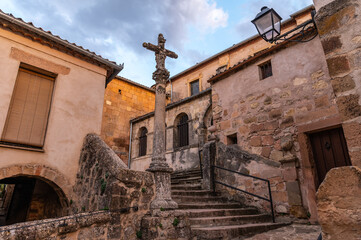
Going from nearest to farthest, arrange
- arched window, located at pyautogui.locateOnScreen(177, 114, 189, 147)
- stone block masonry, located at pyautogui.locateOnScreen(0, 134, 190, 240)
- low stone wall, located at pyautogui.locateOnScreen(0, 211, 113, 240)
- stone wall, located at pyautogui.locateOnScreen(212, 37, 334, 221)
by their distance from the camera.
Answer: low stone wall, located at pyautogui.locateOnScreen(0, 211, 113, 240) → stone block masonry, located at pyautogui.locateOnScreen(0, 134, 190, 240) → stone wall, located at pyautogui.locateOnScreen(212, 37, 334, 221) → arched window, located at pyautogui.locateOnScreen(177, 114, 189, 147)

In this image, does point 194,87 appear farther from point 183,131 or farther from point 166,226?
point 166,226

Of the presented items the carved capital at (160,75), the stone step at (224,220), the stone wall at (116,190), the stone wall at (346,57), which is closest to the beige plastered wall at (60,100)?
the stone wall at (116,190)

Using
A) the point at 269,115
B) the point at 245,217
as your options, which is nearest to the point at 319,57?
the point at 269,115

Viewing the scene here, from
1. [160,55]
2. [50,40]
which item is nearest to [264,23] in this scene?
[160,55]

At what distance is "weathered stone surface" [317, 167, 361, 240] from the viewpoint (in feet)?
4.89

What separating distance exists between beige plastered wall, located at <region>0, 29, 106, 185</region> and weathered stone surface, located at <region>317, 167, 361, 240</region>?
5625 mm

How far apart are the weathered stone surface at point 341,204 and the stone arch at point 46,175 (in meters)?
5.56

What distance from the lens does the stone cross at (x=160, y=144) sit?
422 cm

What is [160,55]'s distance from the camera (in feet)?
17.3

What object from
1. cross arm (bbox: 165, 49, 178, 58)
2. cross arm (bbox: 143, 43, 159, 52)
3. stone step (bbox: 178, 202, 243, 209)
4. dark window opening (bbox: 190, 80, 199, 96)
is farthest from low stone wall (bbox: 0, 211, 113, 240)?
dark window opening (bbox: 190, 80, 199, 96)

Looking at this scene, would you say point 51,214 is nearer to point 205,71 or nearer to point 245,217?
point 245,217

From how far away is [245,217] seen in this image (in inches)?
196

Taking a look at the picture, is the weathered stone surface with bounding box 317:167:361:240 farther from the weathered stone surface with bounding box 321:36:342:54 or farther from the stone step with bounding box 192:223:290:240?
the stone step with bounding box 192:223:290:240

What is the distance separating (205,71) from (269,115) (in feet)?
32.4
